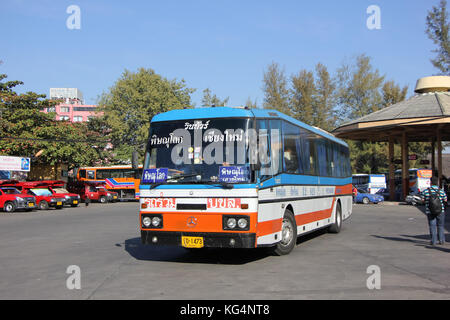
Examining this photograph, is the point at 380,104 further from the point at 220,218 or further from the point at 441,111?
the point at 220,218

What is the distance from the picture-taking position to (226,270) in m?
8.53

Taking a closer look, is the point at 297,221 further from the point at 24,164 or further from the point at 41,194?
the point at 24,164

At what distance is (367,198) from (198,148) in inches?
1274

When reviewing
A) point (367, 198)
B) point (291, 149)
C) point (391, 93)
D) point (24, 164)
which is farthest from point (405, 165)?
point (24, 164)

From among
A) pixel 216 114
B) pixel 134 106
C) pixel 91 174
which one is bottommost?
pixel 91 174

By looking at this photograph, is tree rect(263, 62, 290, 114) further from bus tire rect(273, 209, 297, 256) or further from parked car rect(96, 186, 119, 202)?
bus tire rect(273, 209, 297, 256)

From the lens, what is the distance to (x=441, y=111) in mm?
32719

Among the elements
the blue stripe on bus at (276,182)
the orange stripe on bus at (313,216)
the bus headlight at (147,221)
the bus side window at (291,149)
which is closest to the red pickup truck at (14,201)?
the orange stripe on bus at (313,216)

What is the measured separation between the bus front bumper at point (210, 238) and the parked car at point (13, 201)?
24242 mm

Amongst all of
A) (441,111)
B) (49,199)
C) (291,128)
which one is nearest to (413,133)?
(441,111)

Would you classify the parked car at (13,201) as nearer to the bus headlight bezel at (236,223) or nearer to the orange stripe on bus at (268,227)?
the orange stripe on bus at (268,227)

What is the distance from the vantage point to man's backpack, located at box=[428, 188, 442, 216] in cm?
1163

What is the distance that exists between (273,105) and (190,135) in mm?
48606

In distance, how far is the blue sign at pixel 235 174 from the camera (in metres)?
8.50
